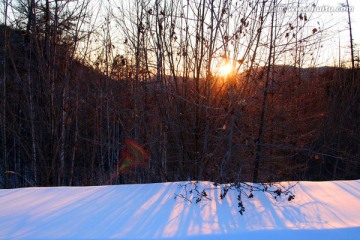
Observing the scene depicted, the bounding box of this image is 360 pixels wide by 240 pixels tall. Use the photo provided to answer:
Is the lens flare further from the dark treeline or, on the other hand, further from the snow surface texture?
the snow surface texture

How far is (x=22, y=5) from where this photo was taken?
649 centimetres

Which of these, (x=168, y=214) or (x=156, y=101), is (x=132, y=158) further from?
(x=168, y=214)

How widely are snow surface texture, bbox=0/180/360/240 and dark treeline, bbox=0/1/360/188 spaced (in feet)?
4.28

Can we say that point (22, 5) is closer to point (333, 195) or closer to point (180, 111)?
point (180, 111)

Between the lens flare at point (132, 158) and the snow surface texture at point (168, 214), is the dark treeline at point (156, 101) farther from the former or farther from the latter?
the snow surface texture at point (168, 214)

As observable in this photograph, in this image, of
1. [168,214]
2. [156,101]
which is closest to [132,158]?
[156,101]

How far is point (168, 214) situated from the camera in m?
2.22

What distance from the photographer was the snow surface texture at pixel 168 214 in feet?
6.02

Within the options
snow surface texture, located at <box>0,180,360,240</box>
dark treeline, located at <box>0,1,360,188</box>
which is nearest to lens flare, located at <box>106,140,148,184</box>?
dark treeline, located at <box>0,1,360,188</box>

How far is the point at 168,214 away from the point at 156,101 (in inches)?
137

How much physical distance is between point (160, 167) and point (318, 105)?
6411 millimetres

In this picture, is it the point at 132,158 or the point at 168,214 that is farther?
the point at 132,158

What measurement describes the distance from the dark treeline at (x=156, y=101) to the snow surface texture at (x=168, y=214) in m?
1.31

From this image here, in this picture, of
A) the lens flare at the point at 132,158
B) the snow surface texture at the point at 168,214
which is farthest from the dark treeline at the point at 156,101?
the snow surface texture at the point at 168,214
